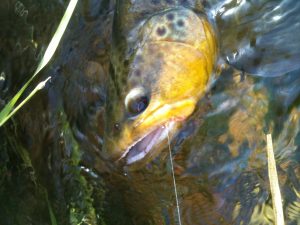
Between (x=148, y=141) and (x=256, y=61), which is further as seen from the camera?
(x=256, y=61)

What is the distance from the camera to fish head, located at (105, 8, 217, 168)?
2.52m

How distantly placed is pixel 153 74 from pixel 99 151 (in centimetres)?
44

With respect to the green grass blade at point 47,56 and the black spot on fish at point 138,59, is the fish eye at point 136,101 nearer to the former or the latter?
the black spot on fish at point 138,59

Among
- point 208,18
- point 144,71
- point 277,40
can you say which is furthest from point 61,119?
point 277,40

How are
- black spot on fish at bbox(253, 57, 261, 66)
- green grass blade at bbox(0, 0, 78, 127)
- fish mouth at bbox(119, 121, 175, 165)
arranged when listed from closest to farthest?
green grass blade at bbox(0, 0, 78, 127), fish mouth at bbox(119, 121, 175, 165), black spot on fish at bbox(253, 57, 261, 66)

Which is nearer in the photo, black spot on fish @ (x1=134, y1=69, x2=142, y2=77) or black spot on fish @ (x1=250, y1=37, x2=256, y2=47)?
black spot on fish @ (x1=134, y1=69, x2=142, y2=77)

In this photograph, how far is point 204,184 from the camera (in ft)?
9.02

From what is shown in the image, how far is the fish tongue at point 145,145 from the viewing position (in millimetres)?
2512

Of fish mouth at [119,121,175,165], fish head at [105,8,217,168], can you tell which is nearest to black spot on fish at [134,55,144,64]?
fish head at [105,8,217,168]

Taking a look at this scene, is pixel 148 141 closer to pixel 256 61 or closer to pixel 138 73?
pixel 138 73

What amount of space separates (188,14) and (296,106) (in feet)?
1.91

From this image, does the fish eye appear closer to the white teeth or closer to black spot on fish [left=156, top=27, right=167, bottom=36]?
the white teeth

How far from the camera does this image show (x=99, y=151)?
279 centimetres

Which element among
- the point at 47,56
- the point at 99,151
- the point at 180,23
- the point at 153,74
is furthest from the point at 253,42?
the point at 47,56
